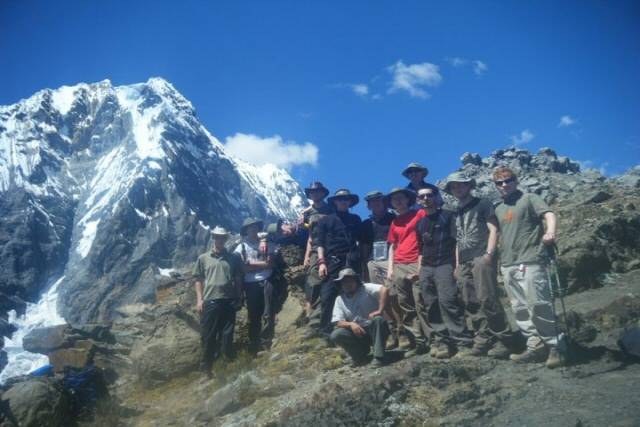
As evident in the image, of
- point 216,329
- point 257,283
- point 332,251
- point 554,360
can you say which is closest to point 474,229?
point 554,360

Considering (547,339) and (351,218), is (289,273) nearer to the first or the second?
(351,218)

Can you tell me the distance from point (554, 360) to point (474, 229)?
1.96 m

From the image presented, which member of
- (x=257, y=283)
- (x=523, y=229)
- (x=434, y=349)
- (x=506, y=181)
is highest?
(x=506, y=181)

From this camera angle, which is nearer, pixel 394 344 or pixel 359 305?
pixel 359 305

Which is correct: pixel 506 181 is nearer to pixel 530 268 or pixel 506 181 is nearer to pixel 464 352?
pixel 530 268

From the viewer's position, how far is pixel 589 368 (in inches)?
213

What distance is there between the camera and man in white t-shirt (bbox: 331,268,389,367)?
261 inches

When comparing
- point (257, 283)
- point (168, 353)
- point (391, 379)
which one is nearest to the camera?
point (391, 379)

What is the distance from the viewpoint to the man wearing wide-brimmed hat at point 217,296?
8.45 metres

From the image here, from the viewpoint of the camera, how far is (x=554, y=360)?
18.1 feet

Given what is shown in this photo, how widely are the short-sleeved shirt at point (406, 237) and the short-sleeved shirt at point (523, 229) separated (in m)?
1.37

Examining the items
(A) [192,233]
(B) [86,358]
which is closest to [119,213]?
(A) [192,233]

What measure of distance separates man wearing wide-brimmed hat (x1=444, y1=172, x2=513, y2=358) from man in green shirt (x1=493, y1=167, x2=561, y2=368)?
0.20m

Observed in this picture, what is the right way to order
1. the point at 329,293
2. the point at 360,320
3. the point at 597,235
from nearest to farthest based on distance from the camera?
the point at 360,320 → the point at 329,293 → the point at 597,235
